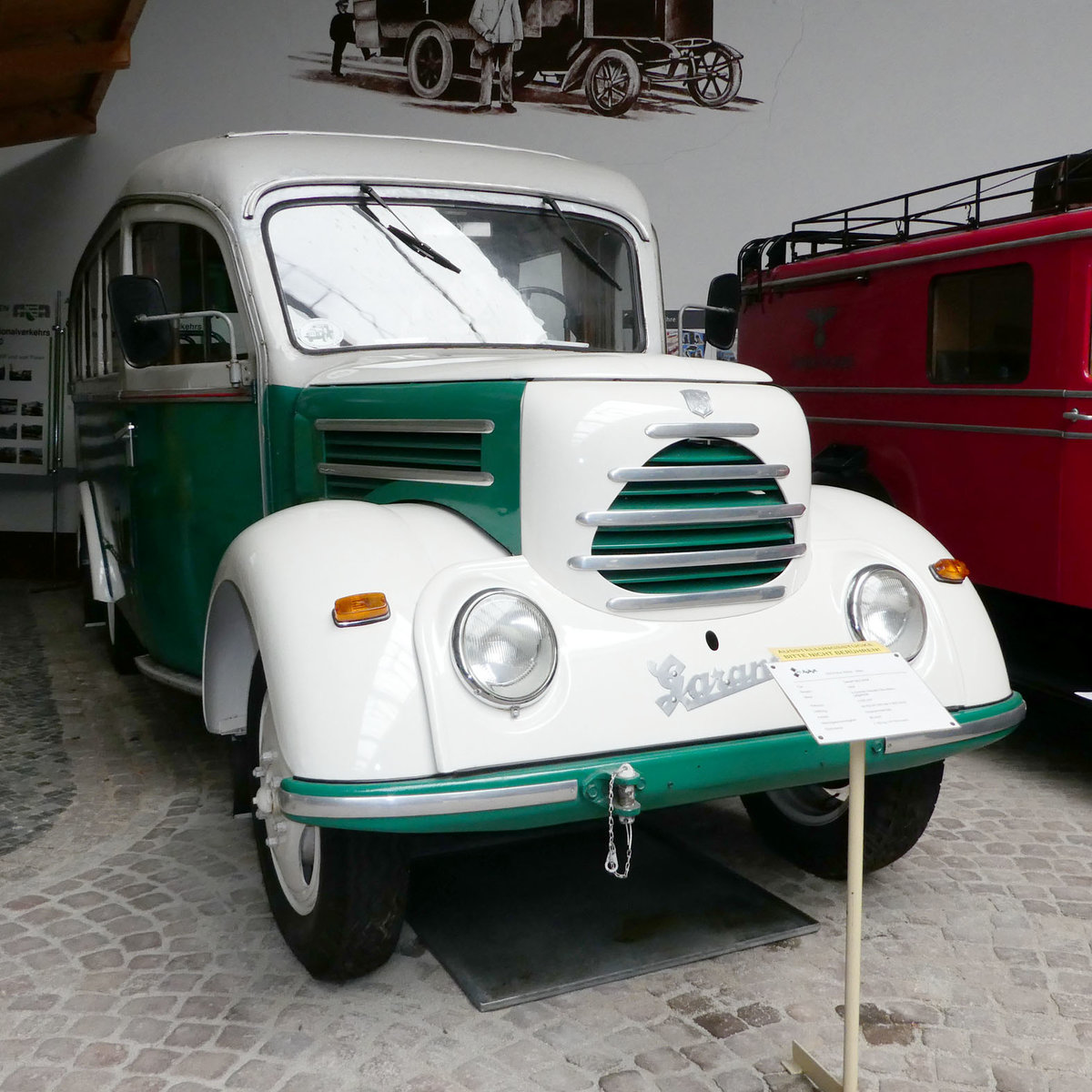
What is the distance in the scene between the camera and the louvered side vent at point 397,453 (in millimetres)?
2734

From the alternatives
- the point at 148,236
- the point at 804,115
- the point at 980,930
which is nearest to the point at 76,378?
the point at 148,236

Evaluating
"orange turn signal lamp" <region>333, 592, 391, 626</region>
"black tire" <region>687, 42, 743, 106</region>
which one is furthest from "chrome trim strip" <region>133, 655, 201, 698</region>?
"black tire" <region>687, 42, 743, 106</region>

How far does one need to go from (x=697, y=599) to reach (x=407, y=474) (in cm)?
85

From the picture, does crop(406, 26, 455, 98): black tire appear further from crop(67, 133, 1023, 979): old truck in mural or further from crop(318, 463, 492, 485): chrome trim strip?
crop(318, 463, 492, 485): chrome trim strip

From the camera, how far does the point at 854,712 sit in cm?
209

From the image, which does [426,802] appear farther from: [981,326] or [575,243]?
[981,326]

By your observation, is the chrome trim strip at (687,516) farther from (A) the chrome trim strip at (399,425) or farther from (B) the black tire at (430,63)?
(B) the black tire at (430,63)

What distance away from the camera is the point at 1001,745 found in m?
4.68

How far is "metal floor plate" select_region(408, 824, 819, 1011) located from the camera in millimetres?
2721

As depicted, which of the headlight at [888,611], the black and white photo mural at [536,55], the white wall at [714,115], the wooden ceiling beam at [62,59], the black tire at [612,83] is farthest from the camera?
the black tire at [612,83]

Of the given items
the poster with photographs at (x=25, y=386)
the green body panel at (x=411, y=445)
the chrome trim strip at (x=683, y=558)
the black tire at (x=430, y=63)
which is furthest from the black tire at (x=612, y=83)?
the chrome trim strip at (x=683, y=558)

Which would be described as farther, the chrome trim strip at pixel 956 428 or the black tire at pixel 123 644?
the black tire at pixel 123 644

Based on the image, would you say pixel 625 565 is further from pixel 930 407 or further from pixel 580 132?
pixel 580 132

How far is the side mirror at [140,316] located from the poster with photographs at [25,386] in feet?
17.5
